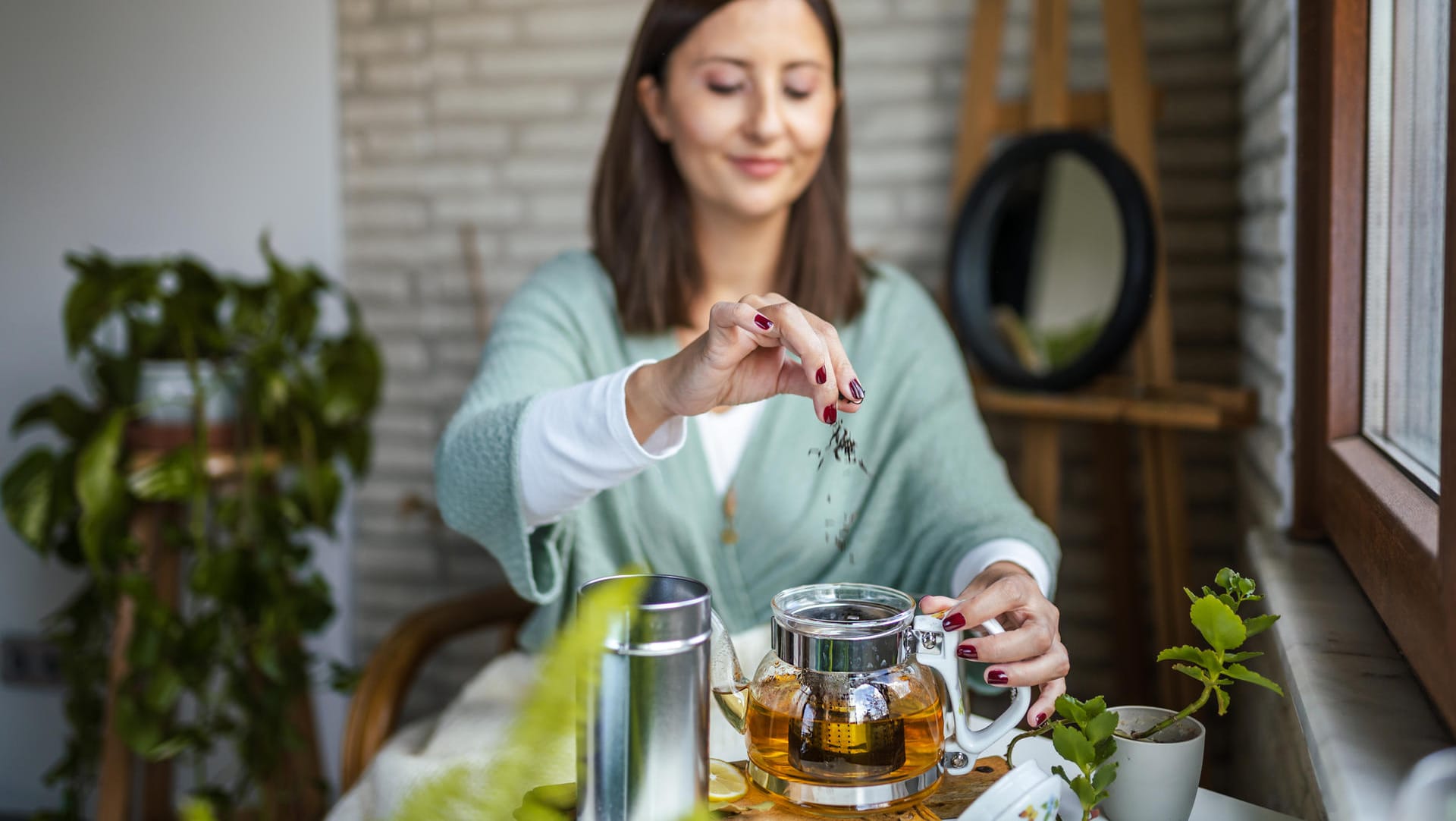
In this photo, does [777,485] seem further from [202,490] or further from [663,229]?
[202,490]

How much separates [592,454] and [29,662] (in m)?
2.07

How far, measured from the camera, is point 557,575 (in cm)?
122

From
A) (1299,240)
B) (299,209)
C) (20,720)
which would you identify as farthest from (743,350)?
(20,720)

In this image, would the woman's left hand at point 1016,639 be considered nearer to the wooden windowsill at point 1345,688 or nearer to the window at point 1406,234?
the wooden windowsill at point 1345,688

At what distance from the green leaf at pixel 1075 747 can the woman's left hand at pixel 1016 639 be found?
96 millimetres

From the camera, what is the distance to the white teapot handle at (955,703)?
74cm

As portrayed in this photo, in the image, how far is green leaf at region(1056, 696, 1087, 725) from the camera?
0.71 m

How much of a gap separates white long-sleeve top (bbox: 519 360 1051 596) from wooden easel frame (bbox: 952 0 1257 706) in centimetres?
55

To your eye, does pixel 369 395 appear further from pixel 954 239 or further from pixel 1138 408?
pixel 1138 408

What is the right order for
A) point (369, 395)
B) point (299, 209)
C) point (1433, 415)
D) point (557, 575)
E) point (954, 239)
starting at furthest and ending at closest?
point (299, 209) → point (369, 395) → point (954, 239) → point (557, 575) → point (1433, 415)

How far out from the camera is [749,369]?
0.96m

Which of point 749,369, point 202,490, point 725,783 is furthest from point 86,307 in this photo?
point 725,783

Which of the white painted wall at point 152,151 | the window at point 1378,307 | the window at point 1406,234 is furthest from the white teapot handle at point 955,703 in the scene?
the white painted wall at point 152,151

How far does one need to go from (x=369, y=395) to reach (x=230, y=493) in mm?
302
